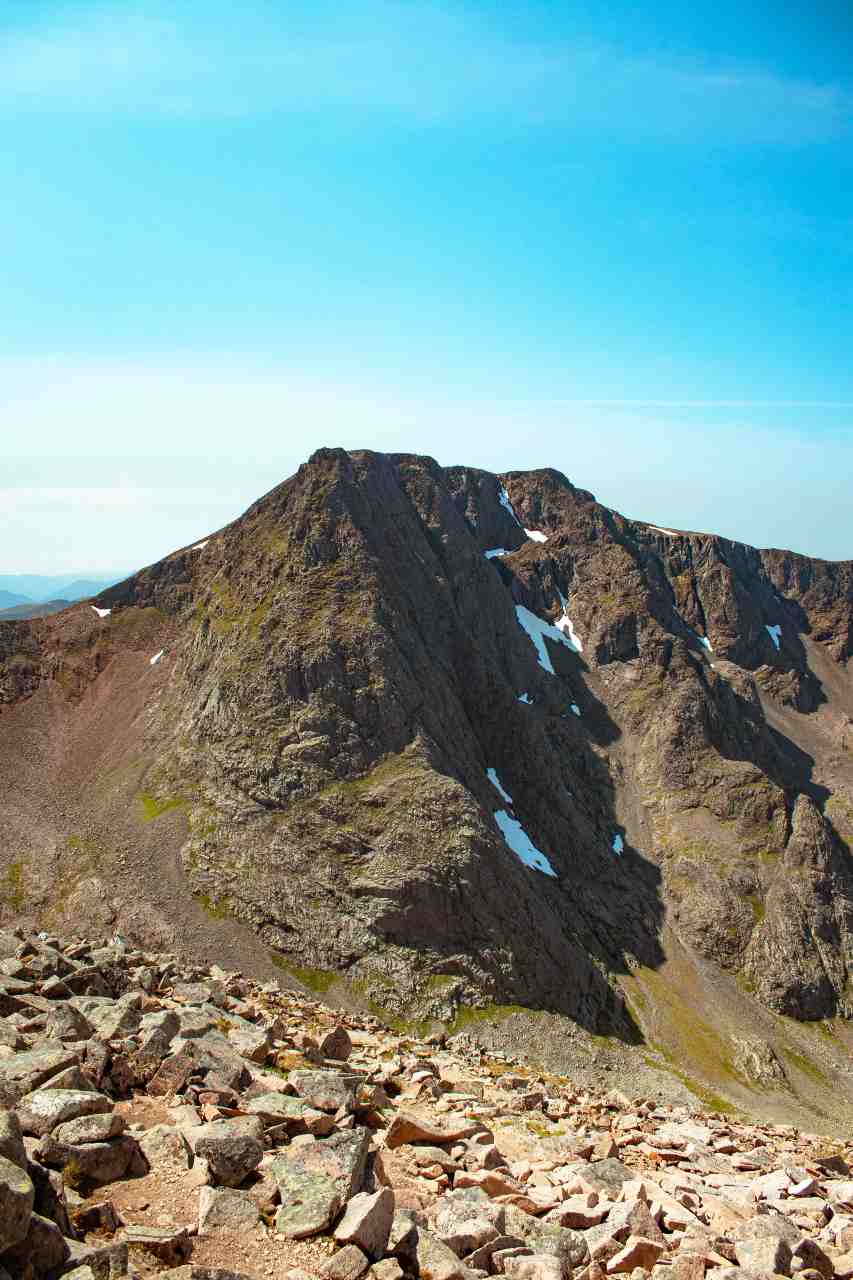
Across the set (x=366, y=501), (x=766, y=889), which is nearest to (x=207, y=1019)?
(x=366, y=501)

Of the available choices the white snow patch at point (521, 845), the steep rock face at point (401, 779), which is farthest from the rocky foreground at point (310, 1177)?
the white snow patch at point (521, 845)

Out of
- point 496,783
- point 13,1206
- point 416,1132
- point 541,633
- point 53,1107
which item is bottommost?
point 496,783

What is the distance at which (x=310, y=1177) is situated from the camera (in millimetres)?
13312

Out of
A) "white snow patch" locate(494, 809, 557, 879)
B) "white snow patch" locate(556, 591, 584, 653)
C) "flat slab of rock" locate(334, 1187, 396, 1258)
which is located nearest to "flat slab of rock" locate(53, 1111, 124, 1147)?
"flat slab of rock" locate(334, 1187, 396, 1258)

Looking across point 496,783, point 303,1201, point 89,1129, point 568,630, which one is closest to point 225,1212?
point 303,1201

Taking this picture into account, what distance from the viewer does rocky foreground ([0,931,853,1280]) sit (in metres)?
11.4

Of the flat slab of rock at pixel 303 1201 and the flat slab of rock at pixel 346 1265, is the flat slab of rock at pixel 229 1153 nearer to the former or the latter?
the flat slab of rock at pixel 303 1201

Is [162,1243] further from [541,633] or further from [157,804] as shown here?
[541,633]

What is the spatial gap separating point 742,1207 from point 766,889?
119 metres

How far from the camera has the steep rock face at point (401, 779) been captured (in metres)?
86.6

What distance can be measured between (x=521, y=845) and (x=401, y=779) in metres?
26.7

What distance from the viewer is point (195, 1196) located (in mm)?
13141

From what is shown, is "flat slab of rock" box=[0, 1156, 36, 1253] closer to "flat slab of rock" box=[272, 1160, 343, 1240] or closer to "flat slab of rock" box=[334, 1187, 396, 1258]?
"flat slab of rock" box=[272, 1160, 343, 1240]

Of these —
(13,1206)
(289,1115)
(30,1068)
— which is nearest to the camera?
(13,1206)
